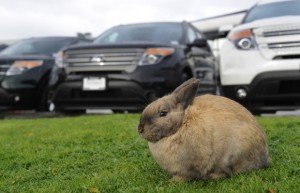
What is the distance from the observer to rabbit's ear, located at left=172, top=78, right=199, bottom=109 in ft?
11.6

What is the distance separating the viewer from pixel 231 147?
3490 millimetres

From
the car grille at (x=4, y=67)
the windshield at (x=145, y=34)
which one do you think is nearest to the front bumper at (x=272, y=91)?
the windshield at (x=145, y=34)

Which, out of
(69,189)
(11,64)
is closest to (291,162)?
(69,189)

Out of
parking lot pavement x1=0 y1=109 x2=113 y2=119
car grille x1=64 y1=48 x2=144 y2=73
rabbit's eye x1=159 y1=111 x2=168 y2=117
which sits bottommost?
parking lot pavement x1=0 y1=109 x2=113 y2=119

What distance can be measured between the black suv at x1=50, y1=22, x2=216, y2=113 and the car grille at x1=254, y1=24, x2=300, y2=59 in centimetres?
133

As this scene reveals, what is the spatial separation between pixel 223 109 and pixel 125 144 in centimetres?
180

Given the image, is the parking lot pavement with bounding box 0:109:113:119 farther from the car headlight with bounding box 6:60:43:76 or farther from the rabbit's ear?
the rabbit's ear

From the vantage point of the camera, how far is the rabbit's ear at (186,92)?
3521 mm

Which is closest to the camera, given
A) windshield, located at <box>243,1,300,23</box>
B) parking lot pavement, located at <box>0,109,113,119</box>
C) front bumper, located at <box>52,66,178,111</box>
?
front bumper, located at <box>52,66,178,111</box>

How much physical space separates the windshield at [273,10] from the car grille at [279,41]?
36.8 inches

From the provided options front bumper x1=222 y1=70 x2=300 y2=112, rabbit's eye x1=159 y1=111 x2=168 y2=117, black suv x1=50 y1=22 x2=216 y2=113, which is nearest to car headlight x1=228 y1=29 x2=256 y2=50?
front bumper x1=222 y1=70 x2=300 y2=112

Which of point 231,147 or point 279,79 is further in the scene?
point 279,79

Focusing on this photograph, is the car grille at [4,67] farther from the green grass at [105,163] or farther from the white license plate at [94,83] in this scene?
the green grass at [105,163]

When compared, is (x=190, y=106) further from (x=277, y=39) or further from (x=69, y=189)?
(x=277, y=39)
